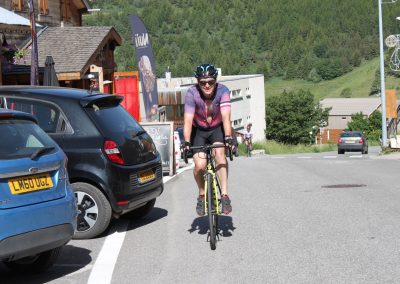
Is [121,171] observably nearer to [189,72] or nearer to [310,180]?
[310,180]

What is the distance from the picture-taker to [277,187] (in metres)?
13.6

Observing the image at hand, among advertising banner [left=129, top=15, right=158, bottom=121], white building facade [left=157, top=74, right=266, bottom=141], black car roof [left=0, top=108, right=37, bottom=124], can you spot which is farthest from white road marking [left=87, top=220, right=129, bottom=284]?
white building facade [left=157, top=74, right=266, bottom=141]

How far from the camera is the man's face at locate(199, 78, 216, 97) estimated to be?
7879 mm

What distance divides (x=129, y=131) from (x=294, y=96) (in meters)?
88.4

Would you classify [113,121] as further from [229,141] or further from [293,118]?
[293,118]

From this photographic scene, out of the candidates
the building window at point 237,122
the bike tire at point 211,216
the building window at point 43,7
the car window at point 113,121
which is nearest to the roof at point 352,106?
the building window at point 237,122

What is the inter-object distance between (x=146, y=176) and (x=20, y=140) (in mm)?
2908

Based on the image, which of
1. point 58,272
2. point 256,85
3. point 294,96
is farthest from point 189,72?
point 58,272

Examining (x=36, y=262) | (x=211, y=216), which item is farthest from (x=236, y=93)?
(x=36, y=262)

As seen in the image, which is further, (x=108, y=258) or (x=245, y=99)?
(x=245, y=99)

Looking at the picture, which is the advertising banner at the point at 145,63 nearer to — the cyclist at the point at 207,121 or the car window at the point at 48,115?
the car window at the point at 48,115

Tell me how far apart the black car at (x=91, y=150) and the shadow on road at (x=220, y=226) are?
30.2 inches

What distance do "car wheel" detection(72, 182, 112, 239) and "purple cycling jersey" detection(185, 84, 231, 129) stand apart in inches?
54.6

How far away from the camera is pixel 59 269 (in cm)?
677
